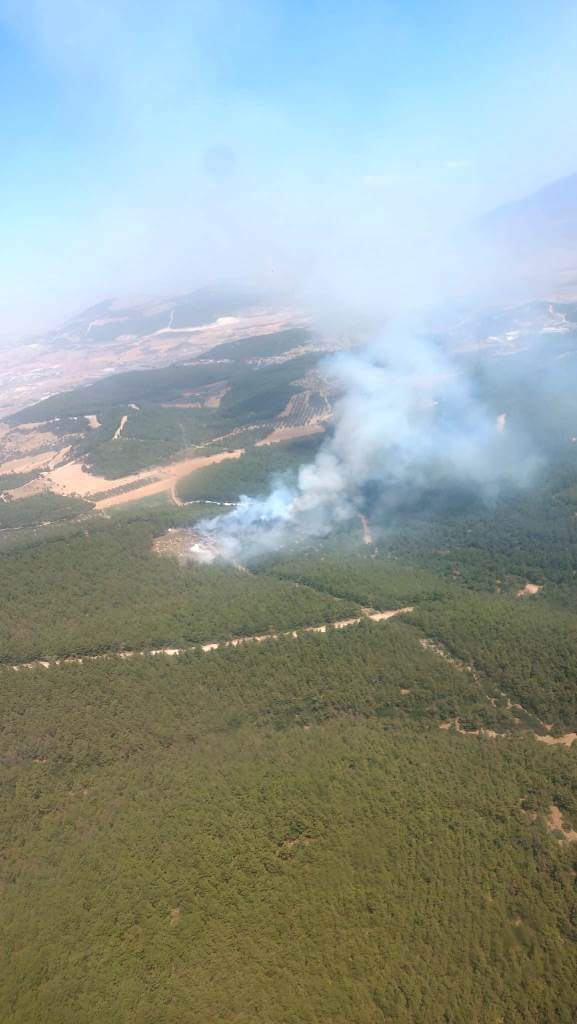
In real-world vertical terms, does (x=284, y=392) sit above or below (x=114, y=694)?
above

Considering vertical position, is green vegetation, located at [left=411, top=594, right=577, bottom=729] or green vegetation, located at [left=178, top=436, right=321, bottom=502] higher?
green vegetation, located at [left=178, top=436, right=321, bottom=502]

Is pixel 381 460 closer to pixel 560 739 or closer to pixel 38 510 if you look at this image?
pixel 560 739

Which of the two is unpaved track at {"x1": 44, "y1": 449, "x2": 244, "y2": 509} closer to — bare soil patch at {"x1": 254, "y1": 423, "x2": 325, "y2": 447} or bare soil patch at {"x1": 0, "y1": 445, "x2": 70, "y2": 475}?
bare soil patch at {"x1": 254, "y1": 423, "x2": 325, "y2": 447}

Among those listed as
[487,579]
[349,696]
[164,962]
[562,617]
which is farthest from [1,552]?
[562,617]

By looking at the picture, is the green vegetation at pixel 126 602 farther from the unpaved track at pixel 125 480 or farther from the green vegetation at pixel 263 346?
the green vegetation at pixel 263 346

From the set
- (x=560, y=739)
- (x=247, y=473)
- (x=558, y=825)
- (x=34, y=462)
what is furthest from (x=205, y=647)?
(x=34, y=462)

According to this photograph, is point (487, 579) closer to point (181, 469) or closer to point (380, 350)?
point (181, 469)

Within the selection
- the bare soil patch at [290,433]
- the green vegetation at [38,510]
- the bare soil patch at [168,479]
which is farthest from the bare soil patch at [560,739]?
the bare soil patch at [290,433]

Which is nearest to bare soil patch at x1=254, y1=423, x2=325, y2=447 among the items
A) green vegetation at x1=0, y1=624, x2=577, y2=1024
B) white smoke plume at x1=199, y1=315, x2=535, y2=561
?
white smoke plume at x1=199, y1=315, x2=535, y2=561
